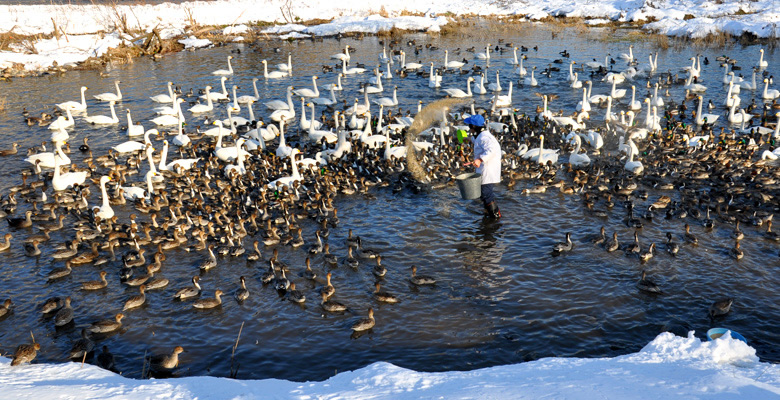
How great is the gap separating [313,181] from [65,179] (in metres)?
7.30

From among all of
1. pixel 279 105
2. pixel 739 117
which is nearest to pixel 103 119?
pixel 279 105

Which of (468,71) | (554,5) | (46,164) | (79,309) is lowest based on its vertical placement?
(79,309)

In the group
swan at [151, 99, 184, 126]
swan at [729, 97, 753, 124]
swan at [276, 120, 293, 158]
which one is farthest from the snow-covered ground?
swan at [276, 120, 293, 158]

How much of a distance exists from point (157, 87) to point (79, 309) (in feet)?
73.9

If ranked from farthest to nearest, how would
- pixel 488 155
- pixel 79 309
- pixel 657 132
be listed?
pixel 657 132 < pixel 488 155 < pixel 79 309

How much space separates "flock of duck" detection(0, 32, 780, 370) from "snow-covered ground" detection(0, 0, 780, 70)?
17.6 meters

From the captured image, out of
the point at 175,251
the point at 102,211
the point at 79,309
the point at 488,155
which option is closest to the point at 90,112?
the point at 102,211

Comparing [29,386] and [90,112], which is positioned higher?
[90,112]

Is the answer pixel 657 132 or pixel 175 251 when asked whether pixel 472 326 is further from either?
pixel 657 132

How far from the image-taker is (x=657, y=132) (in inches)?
869

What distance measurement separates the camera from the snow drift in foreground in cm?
813

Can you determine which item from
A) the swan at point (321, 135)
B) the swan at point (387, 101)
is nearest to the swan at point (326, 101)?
the swan at point (387, 101)

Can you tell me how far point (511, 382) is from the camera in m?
8.66

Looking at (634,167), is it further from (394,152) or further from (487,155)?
(394,152)
